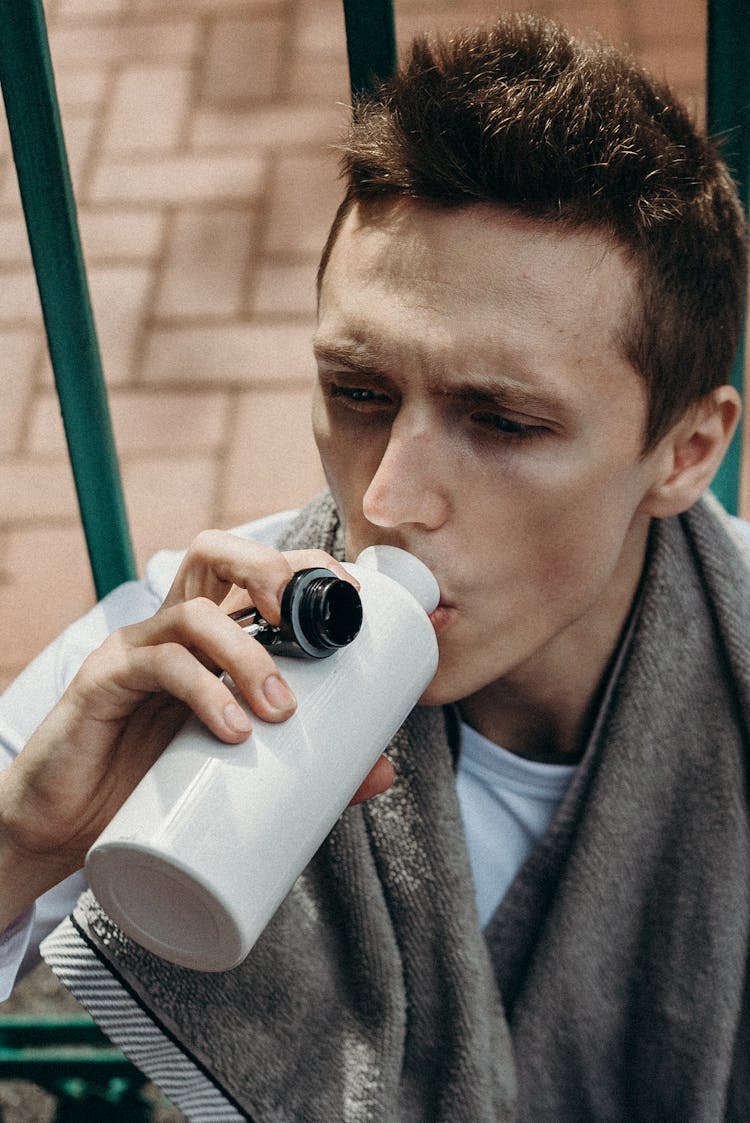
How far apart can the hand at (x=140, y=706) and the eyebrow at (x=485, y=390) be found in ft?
0.68

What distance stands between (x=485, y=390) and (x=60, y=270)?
0.43 metres

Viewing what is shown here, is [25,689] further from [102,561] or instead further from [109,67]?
[109,67]

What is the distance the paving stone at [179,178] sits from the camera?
11.5 feet

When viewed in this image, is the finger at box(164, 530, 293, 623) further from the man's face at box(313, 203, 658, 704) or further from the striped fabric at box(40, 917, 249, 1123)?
the striped fabric at box(40, 917, 249, 1123)

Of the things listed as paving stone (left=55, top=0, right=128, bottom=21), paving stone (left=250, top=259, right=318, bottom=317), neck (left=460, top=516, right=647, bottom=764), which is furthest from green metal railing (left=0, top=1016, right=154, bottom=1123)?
paving stone (left=55, top=0, right=128, bottom=21)

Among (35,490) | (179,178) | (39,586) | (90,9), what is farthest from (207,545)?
(90,9)

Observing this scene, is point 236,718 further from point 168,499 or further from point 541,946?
point 168,499

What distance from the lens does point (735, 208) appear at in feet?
4.29

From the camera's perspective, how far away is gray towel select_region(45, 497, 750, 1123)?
1.35 m

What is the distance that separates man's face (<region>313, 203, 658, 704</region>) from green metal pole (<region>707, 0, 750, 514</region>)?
19 centimetres

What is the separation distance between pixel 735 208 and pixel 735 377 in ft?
0.63

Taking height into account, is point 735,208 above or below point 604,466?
above

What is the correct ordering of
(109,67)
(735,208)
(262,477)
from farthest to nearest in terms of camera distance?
(109,67)
(262,477)
(735,208)

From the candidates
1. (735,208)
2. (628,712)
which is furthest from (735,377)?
(628,712)
